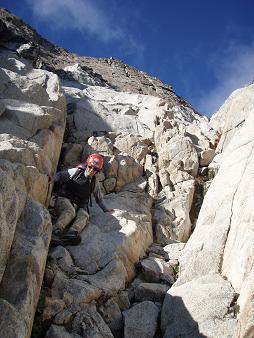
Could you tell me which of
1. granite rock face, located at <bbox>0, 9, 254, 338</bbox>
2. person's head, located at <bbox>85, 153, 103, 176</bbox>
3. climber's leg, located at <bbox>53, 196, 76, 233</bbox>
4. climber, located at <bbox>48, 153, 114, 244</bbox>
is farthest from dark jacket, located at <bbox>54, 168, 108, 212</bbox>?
granite rock face, located at <bbox>0, 9, 254, 338</bbox>

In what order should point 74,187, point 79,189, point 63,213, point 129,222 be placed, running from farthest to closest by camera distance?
1. point 74,187
2. point 79,189
3. point 129,222
4. point 63,213

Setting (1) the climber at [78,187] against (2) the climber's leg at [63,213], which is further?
(1) the climber at [78,187]

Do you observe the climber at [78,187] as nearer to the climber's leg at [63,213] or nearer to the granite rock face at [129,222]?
the climber's leg at [63,213]

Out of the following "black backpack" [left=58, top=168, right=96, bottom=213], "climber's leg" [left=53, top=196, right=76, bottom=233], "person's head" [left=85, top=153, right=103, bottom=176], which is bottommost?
"climber's leg" [left=53, top=196, right=76, bottom=233]

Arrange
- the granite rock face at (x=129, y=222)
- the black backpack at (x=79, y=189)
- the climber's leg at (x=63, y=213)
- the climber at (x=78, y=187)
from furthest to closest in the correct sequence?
the black backpack at (x=79, y=189) < the climber at (x=78, y=187) < the climber's leg at (x=63, y=213) < the granite rock face at (x=129, y=222)

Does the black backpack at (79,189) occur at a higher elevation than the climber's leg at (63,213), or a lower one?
higher

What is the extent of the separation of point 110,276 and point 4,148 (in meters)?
6.83

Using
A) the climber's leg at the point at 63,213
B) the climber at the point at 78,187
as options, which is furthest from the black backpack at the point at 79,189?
the climber's leg at the point at 63,213

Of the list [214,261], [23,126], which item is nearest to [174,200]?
[214,261]

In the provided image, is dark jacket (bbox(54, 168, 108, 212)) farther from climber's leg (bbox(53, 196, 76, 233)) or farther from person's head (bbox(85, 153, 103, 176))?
climber's leg (bbox(53, 196, 76, 233))

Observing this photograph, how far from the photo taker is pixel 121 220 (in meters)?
20.2

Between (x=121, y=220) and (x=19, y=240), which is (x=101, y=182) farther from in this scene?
(x=19, y=240)

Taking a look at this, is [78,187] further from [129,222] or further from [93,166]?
[129,222]

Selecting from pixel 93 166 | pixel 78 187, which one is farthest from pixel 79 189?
pixel 93 166
